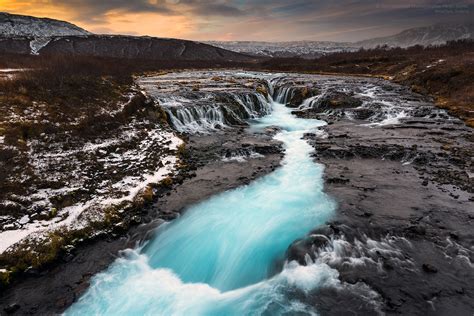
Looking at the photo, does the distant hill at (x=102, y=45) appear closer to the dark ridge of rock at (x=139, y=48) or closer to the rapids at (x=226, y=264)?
the dark ridge of rock at (x=139, y=48)

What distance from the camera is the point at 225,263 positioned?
33.5 ft

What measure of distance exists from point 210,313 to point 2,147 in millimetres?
11628

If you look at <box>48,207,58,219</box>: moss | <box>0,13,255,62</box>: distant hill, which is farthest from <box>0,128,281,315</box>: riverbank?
<box>0,13,255,62</box>: distant hill

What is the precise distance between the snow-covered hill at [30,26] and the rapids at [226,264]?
6525 inches

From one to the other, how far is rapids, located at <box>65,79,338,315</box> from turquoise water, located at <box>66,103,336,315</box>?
0.03m

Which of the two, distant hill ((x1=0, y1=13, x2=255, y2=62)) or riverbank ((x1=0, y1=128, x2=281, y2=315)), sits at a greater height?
distant hill ((x1=0, y1=13, x2=255, y2=62))

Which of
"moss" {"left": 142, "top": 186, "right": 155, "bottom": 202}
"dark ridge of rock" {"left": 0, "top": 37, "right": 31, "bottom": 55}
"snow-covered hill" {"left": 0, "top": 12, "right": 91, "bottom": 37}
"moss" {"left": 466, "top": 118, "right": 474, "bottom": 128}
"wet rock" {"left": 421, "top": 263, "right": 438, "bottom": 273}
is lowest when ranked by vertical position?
"wet rock" {"left": 421, "top": 263, "right": 438, "bottom": 273}

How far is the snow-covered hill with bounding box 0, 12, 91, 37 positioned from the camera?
14769 cm

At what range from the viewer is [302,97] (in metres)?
35.0

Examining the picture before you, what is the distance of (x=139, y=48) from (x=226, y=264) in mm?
134024

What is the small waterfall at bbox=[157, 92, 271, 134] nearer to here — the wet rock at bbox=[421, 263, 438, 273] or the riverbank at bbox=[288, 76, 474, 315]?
the riverbank at bbox=[288, 76, 474, 315]

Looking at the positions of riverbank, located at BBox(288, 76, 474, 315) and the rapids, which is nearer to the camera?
riverbank, located at BBox(288, 76, 474, 315)

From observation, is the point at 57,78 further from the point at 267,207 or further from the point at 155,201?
the point at 267,207

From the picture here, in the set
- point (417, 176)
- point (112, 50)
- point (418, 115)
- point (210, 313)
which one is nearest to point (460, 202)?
point (417, 176)
